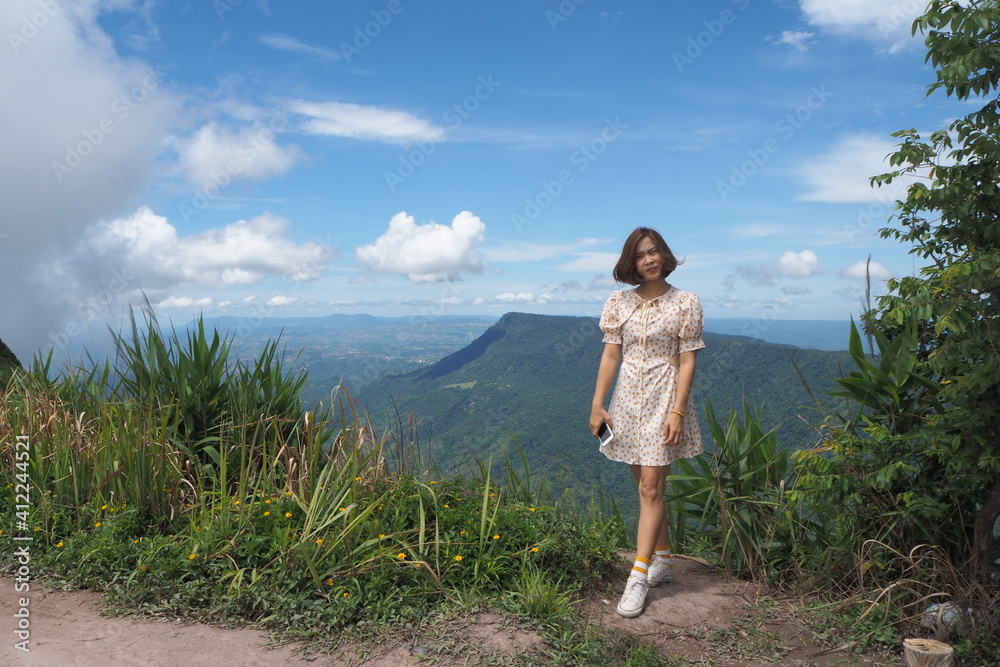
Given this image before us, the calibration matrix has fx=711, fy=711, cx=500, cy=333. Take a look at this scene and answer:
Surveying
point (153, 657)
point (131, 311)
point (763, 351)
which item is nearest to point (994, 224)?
point (153, 657)

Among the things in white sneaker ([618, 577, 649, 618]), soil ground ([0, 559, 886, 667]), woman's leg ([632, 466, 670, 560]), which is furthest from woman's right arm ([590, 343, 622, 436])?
soil ground ([0, 559, 886, 667])

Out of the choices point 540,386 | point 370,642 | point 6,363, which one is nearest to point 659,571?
point 370,642

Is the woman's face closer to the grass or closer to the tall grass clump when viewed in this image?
the grass

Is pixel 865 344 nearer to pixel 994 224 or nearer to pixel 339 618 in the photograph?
pixel 994 224

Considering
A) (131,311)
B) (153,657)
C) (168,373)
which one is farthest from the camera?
(168,373)

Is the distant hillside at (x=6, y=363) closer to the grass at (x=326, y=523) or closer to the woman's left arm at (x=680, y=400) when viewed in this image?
the grass at (x=326, y=523)

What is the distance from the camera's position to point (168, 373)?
5.70 metres

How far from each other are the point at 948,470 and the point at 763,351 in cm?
4034

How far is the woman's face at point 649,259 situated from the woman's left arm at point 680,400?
1.55 feet

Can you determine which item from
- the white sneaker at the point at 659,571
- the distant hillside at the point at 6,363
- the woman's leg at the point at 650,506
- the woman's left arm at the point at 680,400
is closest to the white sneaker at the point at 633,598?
A: the woman's leg at the point at 650,506

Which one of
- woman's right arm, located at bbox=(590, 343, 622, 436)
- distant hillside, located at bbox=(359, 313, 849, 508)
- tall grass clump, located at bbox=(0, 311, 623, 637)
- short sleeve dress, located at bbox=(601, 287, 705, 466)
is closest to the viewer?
tall grass clump, located at bbox=(0, 311, 623, 637)

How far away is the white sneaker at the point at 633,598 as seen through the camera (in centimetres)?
377

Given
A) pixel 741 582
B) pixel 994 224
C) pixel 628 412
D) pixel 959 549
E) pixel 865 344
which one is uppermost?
pixel 994 224

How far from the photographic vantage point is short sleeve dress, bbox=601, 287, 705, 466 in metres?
3.88
